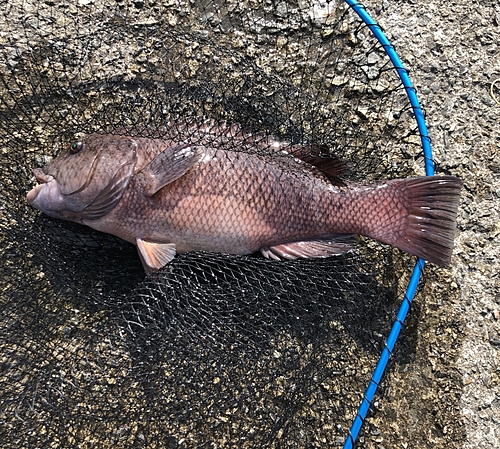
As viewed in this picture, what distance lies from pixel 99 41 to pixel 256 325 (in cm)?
169

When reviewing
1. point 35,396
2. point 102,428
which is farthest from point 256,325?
point 35,396

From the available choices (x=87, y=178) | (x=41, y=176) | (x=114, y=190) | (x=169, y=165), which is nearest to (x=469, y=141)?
(x=169, y=165)

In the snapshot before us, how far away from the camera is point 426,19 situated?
115 inches

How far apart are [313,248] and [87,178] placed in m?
1.09

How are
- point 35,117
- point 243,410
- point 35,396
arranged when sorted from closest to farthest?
point 35,396 → point 243,410 → point 35,117

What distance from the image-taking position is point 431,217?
7.50 feet

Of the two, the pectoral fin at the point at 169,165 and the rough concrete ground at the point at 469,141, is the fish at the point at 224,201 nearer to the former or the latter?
the pectoral fin at the point at 169,165

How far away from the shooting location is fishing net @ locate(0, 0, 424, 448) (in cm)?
228

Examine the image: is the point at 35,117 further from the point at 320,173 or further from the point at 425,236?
the point at 425,236

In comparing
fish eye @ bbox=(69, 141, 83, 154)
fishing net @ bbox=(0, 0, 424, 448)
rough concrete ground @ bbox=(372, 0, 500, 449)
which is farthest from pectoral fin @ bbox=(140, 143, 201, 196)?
rough concrete ground @ bbox=(372, 0, 500, 449)

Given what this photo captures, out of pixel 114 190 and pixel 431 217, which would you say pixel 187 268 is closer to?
pixel 114 190

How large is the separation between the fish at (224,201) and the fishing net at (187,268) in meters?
0.11

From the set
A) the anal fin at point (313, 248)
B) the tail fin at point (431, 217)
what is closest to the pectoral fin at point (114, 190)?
the anal fin at point (313, 248)

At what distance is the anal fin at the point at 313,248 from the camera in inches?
93.9
